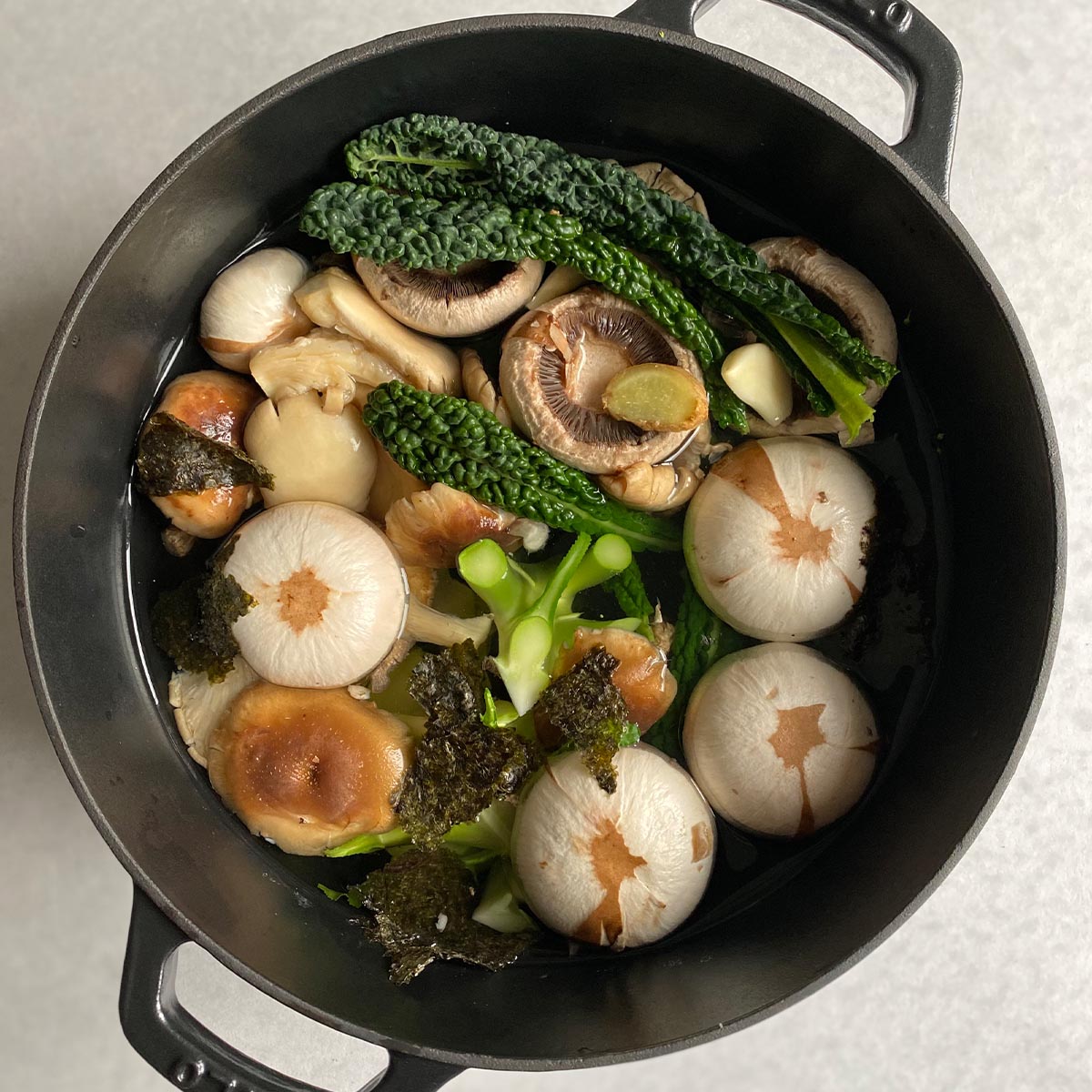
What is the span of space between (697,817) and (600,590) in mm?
415

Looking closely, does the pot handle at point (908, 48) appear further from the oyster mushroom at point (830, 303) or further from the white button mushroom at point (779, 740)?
the white button mushroom at point (779, 740)

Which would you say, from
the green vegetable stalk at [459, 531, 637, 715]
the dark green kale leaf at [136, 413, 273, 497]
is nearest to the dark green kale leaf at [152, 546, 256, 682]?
the dark green kale leaf at [136, 413, 273, 497]

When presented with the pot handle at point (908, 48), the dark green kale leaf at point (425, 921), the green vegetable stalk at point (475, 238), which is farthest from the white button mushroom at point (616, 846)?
the pot handle at point (908, 48)

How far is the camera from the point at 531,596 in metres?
1.68

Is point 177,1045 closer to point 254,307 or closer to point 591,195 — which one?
point 254,307

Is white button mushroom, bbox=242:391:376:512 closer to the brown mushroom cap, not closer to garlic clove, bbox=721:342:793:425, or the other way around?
the brown mushroom cap

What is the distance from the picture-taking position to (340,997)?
1.60 metres

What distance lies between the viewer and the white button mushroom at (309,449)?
1.65m

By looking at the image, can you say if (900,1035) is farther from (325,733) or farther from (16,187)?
(16,187)

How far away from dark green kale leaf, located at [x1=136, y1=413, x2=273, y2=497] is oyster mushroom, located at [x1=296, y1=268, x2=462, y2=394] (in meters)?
0.26

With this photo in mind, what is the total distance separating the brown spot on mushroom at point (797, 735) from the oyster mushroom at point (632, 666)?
19 centimetres

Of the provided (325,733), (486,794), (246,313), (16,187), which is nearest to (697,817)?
(486,794)

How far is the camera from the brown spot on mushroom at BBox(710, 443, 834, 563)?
5.27ft

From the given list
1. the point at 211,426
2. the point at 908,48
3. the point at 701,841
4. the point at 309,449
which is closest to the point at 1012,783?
the point at 701,841
